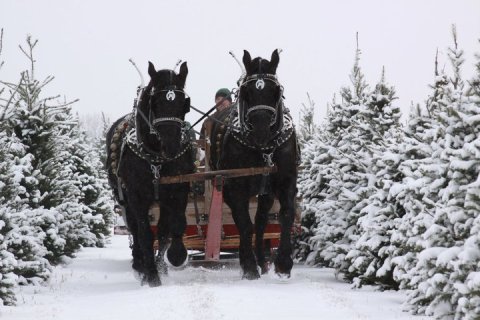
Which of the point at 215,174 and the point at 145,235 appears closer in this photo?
the point at 215,174

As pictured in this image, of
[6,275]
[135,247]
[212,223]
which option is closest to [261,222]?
[212,223]

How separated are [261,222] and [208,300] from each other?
3855mm

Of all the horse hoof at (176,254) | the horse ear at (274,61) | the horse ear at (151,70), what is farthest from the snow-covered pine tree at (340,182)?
the horse ear at (151,70)

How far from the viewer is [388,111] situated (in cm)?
1127

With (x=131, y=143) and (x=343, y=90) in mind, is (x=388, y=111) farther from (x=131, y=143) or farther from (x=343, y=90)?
(x=131, y=143)

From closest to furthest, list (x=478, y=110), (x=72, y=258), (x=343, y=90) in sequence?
(x=478, y=110)
(x=343, y=90)
(x=72, y=258)

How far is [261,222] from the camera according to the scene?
37.0 feet

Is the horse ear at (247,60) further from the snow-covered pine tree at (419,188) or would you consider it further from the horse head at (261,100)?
the snow-covered pine tree at (419,188)

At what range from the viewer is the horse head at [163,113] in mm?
9398

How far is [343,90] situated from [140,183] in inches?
189

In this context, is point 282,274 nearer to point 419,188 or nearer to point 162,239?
point 162,239

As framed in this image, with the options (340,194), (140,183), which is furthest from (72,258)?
(340,194)

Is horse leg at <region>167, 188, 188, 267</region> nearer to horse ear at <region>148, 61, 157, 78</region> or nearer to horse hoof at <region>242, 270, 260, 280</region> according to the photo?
horse hoof at <region>242, 270, 260, 280</region>

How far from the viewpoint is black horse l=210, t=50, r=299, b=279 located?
9.79 metres
